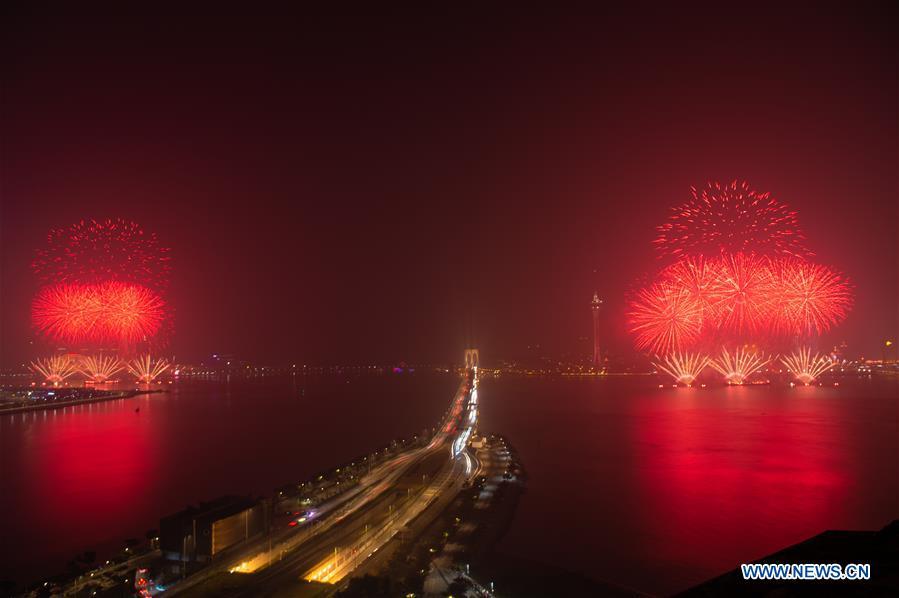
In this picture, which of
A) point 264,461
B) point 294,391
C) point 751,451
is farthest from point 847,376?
point 264,461

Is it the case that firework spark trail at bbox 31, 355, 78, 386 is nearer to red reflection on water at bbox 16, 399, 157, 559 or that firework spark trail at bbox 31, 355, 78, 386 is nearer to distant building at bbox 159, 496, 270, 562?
red reflection on water at bbox 16, 399, 157, 559

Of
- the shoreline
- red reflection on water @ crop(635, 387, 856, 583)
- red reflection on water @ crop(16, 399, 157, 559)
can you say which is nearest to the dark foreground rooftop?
red reflection on water @ crop(635, 387, 856, 583)

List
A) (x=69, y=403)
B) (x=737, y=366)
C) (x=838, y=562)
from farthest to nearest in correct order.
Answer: (x=737, y=366) → (x=69, y=403) → (x=838, y=562)

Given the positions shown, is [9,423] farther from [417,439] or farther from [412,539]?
[412,539]

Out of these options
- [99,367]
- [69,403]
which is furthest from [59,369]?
[69,403]

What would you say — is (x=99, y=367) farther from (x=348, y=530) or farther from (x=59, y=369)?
(x=348, y=530)

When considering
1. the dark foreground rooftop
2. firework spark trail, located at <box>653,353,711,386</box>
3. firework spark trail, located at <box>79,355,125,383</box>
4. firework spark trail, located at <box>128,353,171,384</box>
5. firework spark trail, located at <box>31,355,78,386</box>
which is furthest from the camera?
firework spark trail, located at <box>128,353,171,384</box>
